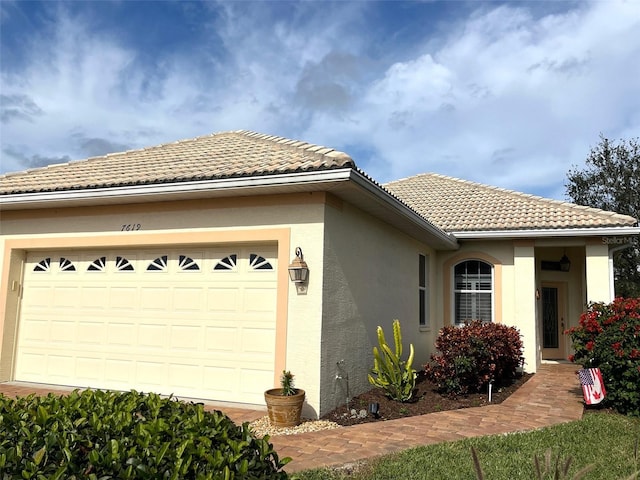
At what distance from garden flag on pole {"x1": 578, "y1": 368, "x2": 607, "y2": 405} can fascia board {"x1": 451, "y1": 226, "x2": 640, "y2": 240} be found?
15.7 feet

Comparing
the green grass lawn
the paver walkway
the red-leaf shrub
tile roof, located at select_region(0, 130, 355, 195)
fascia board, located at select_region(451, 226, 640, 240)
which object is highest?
tile roof, located at select_region(0, 130, 355, 195)

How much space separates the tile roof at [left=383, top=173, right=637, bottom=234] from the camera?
12500 mm

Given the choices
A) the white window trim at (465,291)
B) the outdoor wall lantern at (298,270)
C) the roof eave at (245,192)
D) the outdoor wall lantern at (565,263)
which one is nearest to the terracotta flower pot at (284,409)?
the outdoor wall lantern at (298,270)

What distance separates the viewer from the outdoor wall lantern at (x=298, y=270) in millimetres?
7480

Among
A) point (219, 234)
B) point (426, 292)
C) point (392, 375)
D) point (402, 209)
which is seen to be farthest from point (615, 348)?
point (219, 234)

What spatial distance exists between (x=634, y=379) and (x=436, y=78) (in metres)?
7.05

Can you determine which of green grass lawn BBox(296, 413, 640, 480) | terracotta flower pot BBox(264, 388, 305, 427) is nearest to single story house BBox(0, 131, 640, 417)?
terracotta flower pot BBox(264, 388, 305, 427)

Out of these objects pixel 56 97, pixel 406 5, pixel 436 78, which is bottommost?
pixel 56 97

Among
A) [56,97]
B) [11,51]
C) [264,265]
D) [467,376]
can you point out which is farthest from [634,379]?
[11,51]

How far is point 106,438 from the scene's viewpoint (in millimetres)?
2785

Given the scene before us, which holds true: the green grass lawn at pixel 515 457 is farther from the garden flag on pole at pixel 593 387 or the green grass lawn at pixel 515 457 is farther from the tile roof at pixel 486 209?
the tile roof at pixel 486 209

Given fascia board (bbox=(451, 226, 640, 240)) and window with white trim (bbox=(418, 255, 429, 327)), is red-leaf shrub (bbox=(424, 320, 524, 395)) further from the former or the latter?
fascia board (bbox=(451, 226, 640, 240))

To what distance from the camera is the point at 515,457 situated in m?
5.43

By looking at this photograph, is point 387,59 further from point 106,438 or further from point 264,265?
point 106,438
